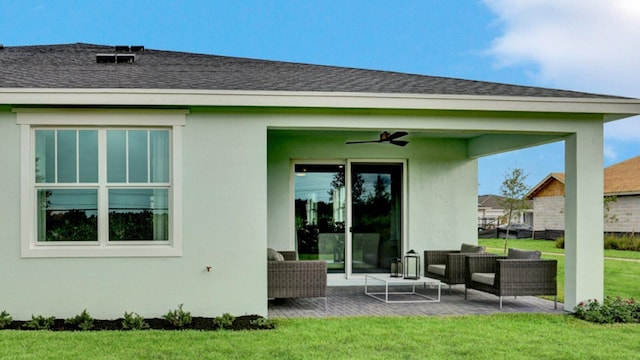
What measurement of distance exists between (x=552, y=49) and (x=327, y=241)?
59.3 feet

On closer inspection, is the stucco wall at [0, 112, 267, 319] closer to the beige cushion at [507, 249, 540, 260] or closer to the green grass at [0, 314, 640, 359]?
the green grass at [0, 314, 640, 359]

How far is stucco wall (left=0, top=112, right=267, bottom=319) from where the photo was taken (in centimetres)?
766

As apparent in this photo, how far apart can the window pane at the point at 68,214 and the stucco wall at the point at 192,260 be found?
1.04ft

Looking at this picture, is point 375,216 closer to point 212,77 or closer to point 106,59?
point 212,77

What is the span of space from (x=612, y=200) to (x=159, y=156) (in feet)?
78.1

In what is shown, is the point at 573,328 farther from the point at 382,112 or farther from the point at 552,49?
the point at 552,49

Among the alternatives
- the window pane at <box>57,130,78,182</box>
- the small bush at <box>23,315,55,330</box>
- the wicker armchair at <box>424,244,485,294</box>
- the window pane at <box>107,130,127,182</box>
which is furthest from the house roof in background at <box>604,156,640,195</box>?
the small bush at <box>23,315,55,330</box>

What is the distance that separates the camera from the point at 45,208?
25.7ft

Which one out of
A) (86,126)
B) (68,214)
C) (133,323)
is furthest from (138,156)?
(133,323)

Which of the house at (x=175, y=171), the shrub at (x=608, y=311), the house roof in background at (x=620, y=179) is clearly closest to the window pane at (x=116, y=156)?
the house at (x=175, y=171)

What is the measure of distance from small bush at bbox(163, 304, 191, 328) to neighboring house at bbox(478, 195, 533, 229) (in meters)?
30.1

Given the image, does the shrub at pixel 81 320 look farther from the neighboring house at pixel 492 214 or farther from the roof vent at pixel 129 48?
the neighboring house at pixel 492 214

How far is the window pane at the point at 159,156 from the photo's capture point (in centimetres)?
794

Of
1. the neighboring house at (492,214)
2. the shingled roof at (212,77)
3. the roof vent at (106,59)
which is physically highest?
the roof vent at (106,59)
